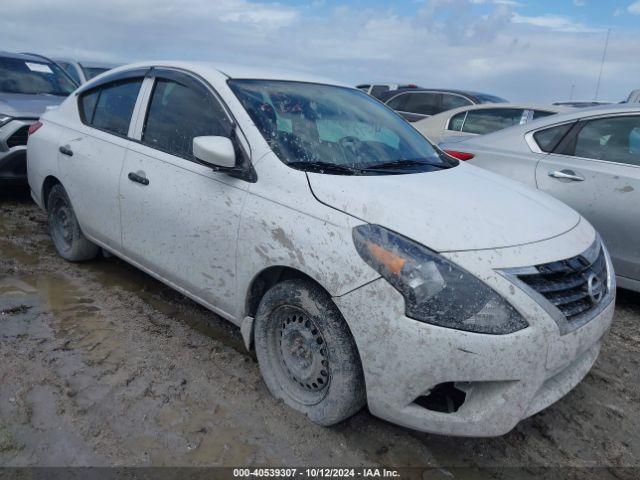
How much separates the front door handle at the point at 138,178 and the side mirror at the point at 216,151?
2.30 feet

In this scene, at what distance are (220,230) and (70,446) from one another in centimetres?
124

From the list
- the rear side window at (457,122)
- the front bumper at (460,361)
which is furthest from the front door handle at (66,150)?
the rear side window at (457,122)

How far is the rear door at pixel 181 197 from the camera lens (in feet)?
9.59

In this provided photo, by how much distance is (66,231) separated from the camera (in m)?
4.59

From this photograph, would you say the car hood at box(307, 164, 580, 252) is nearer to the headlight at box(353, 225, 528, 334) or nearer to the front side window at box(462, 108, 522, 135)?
the headlight at box(353, 225, 528, 334)

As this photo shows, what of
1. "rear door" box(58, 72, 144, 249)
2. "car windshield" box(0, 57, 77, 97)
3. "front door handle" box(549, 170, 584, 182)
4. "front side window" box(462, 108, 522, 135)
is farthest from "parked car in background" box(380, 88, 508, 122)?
"rear door" box(58, 72, 144, 249)

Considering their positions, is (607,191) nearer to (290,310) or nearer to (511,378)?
(511,378)

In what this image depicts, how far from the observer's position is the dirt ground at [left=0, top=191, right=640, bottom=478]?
246 cm

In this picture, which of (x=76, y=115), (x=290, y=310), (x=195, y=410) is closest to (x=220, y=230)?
(x=290, y=310)

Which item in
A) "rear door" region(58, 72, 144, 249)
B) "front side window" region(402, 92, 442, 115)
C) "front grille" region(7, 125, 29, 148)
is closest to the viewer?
"rear door" region(58, 72, 144, 249)

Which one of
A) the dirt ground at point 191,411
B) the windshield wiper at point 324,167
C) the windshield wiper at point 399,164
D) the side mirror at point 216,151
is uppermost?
the side mirror at point 216,151

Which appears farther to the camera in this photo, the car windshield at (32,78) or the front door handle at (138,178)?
the car windshield at (32,78)

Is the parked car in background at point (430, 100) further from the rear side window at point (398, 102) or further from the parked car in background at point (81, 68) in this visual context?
the parked car in background at point (81, 68)

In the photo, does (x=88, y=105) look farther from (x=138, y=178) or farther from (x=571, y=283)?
(x=571, y=283)
